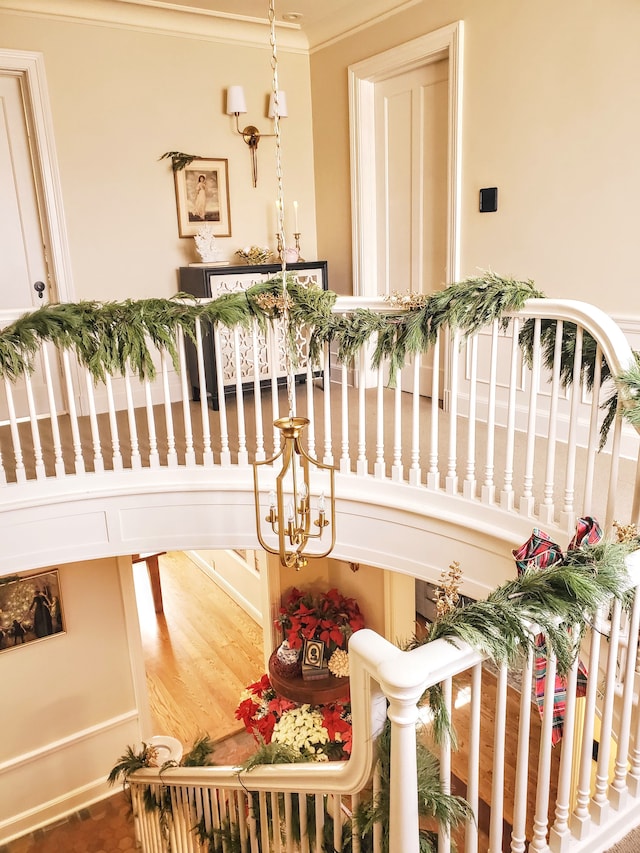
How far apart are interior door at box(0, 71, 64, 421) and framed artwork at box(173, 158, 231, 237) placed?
37.6 inches

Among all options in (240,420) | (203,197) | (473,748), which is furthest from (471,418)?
(203,197)

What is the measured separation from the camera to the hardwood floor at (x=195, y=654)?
6.21m

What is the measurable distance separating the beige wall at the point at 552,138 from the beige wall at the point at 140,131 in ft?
4.10

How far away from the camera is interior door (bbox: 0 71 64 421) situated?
430cm

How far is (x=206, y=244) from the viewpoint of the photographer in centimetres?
480

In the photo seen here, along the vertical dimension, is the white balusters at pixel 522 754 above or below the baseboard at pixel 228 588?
above

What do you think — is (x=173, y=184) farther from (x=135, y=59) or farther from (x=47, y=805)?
(x=47, y=805)

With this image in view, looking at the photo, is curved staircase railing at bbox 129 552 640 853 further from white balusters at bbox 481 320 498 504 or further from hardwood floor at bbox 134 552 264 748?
hardwood floor at bbox 134 552 264 748

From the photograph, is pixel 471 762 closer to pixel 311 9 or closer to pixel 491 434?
pixel 491 434

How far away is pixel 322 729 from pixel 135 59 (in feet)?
15.2

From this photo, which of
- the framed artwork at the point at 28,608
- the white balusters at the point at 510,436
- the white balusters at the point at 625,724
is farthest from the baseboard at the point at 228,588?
the white balusters at the point at 625,724

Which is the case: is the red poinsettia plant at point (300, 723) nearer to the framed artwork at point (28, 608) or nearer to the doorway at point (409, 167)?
the framed artwork at point (28, 608)

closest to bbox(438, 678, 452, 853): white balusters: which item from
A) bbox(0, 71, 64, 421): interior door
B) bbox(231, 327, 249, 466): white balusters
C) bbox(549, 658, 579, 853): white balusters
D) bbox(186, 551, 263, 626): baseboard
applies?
bbox(549, 658, 579, 853): white balusters

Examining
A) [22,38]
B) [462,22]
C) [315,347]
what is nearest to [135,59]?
[22,38]
